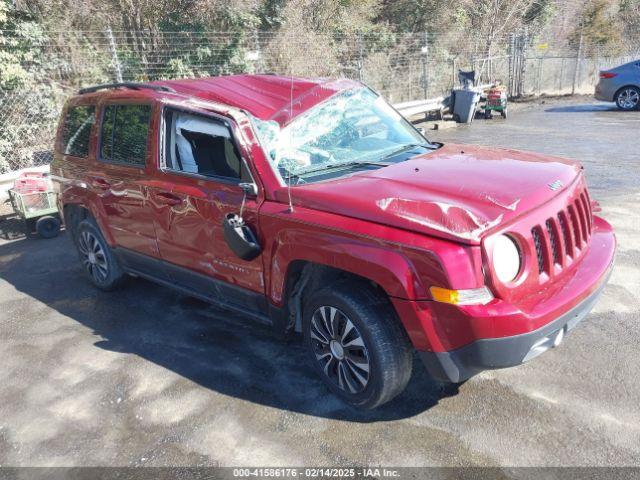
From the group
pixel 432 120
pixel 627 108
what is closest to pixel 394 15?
pixel 432 120

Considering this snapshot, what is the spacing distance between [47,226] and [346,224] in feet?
19.8

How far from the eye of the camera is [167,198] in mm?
4066

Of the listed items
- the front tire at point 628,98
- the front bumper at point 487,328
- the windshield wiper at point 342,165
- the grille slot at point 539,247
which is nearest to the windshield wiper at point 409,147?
the windshield wiper at point 342,165

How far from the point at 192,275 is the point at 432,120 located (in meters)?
13.7

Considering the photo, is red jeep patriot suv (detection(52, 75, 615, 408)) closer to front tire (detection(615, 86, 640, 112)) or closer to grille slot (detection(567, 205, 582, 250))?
grille slot (detection(567, 205, 582, 250))

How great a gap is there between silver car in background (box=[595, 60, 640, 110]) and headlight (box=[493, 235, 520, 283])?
52.7 feet

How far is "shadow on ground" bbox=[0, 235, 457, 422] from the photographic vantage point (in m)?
3.44

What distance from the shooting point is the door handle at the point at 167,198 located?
3.97 m

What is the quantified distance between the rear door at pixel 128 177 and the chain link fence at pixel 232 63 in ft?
21.6

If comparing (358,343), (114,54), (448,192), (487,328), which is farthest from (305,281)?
(114,54)

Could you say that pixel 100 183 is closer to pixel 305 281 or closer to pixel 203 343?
pixel 203 343

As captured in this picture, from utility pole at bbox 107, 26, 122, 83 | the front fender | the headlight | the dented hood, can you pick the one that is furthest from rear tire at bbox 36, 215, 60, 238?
the headlight

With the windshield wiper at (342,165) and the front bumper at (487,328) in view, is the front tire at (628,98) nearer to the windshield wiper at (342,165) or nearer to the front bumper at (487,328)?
the windshield wiper at (342,165)

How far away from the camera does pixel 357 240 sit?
9.44 ft
